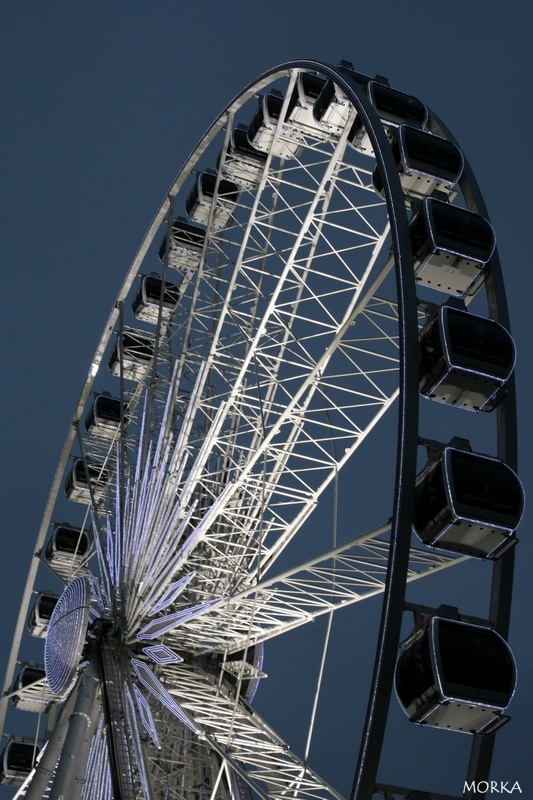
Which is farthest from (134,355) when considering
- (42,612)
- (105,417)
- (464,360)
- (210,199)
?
(464,360)

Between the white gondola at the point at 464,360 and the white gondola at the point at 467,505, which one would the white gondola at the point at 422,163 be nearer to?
the white gondola at the point at 464,360

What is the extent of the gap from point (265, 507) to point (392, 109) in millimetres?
6067

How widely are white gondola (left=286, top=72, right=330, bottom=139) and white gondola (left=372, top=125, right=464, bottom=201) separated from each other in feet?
10.7

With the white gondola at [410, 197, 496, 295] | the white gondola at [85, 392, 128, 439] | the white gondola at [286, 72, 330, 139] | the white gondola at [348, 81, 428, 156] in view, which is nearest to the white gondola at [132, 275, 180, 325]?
the white gondola at [85, 392, 128, 439]

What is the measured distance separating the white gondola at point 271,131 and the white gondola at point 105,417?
24.9 ft

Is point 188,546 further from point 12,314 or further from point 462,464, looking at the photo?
A: point 12,314

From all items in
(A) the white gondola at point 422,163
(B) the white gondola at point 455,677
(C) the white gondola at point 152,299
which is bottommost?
(B) the white gondola at point 455,677

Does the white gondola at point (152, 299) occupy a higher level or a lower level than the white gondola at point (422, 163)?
higher

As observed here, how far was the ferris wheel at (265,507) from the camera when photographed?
8859mm

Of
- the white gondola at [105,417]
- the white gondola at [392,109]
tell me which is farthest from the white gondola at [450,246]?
the white gondola at [105,417]

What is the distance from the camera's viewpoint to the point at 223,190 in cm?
1952

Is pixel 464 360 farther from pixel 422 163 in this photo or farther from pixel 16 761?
pixel 16 761

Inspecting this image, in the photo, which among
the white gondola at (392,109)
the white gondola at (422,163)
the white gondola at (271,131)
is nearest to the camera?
the white gondola at (422,163)

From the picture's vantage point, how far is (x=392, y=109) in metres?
12.7
